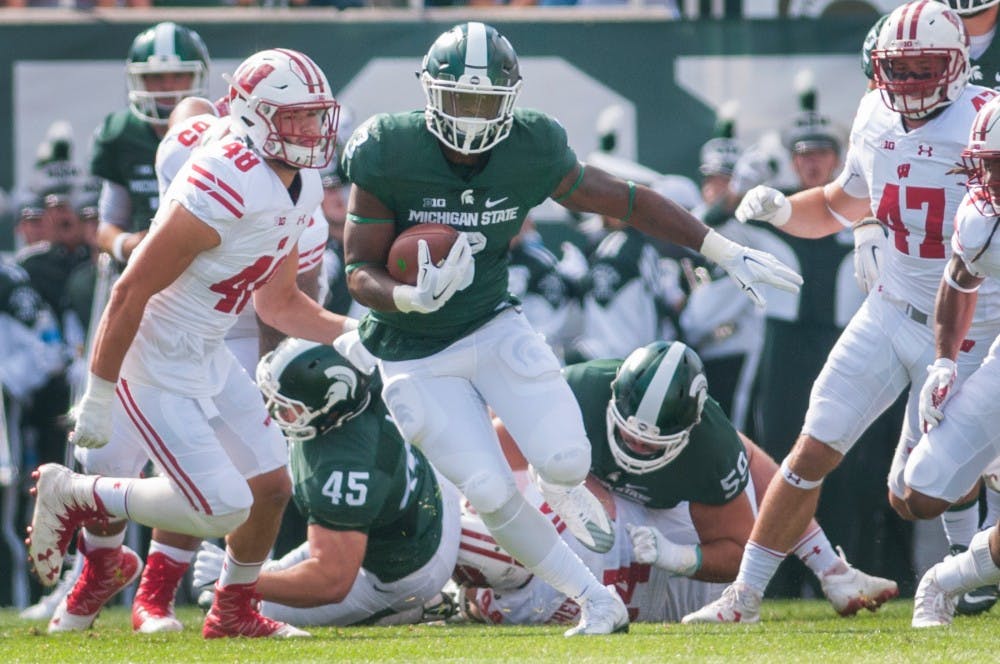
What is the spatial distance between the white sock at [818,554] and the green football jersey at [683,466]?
285 millimetres

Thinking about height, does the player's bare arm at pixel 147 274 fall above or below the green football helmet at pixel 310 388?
above

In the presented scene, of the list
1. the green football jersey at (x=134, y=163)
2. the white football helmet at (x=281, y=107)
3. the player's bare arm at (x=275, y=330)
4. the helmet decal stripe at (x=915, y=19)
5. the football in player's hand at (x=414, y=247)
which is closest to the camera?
the football in player's hand at (x=414, y=247)

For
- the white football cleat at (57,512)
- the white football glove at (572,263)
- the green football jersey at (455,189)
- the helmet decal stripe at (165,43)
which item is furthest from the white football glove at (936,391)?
the helmet decal stripe at (165,43)

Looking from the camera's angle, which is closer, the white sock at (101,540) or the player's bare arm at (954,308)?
the player's bare arm at (954,308)

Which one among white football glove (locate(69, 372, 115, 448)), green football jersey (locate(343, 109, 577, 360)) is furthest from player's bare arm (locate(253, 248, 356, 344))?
white football glove (locate(69, 372, 115, 448))

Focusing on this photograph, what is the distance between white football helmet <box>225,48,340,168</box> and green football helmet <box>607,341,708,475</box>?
1.21 m

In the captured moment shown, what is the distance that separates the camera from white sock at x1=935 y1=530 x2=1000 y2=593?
196 inches

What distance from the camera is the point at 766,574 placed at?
562cm

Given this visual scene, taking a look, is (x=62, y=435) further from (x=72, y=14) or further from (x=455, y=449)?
(x=455, y=449)

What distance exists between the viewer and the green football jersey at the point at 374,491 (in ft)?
18.1

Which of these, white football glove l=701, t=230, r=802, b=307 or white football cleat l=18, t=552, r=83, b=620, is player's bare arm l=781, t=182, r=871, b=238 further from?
white football cleat l=18, t=552, r=83, b=620

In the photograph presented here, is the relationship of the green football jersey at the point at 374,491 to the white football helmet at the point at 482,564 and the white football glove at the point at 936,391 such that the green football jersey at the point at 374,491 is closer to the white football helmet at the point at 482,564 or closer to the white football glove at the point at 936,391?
the white football helmet at the point at 482,564

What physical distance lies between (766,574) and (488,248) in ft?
4.84

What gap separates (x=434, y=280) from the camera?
15.2 feet
